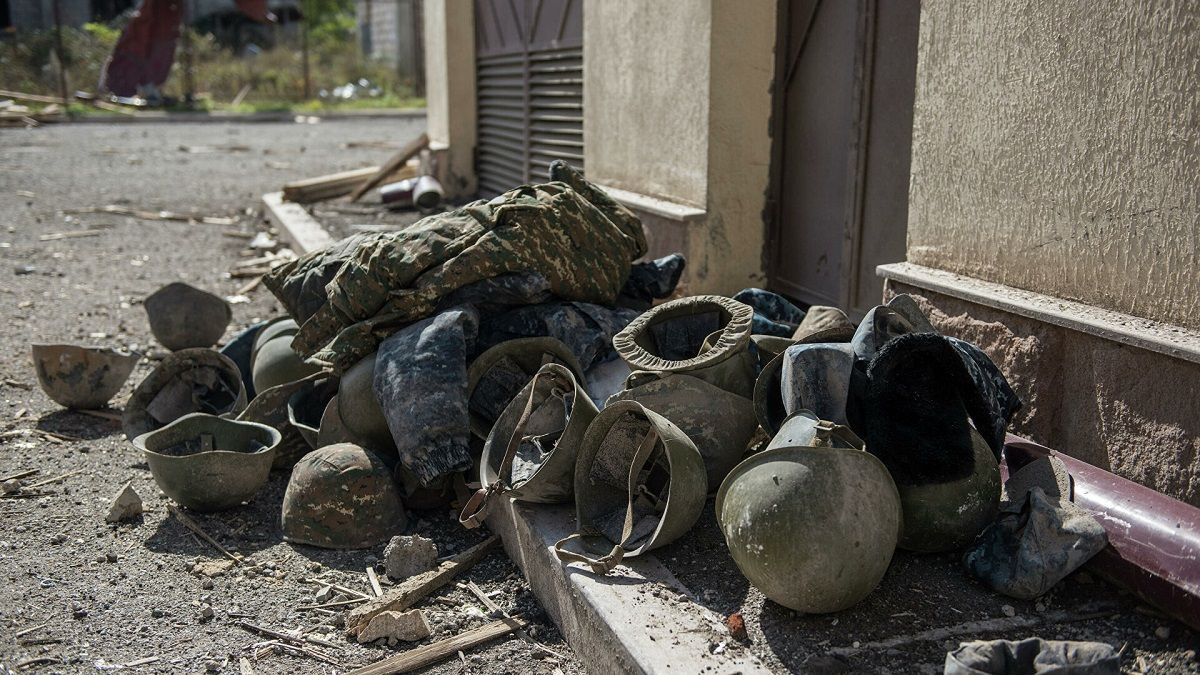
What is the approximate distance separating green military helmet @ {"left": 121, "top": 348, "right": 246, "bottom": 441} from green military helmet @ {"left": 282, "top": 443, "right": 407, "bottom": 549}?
3.51 ft

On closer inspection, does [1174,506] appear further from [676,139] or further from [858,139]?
[676,139]

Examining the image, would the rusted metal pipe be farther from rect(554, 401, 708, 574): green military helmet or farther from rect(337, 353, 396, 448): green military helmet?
rect(337, 353, 396, 448): green military helmet

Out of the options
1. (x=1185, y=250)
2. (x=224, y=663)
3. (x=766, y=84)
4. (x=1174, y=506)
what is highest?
(x=766, y=84)

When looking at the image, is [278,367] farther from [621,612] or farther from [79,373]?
[621,612]

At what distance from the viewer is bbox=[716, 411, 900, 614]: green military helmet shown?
2.48m

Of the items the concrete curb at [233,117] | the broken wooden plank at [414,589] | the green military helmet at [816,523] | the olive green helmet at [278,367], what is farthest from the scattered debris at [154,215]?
the concrete curb at [233,117]

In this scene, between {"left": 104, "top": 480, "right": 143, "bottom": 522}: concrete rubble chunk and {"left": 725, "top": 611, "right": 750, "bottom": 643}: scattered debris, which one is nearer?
{"left": 725, "top": 611, "right": 750, "bottom": 643}: scattered debris

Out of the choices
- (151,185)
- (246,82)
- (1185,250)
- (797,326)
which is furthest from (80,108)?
(1185,250)

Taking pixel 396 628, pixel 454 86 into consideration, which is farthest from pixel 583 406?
pixel 454 86

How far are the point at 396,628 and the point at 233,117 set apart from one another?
22.4 metres

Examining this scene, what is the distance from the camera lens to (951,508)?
2814 mm

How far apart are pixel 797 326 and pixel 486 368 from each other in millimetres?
1296

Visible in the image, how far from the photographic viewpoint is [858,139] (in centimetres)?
471

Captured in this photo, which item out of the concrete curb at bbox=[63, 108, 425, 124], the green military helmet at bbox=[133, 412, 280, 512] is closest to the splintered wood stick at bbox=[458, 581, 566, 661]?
the green military helmet at bbox=[133, 412, 280, 512]
